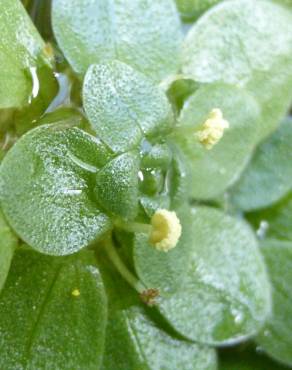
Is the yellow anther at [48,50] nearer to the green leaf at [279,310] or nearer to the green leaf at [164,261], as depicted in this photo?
the green leaf at [164,261]

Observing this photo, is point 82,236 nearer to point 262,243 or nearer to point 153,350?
point 153,350

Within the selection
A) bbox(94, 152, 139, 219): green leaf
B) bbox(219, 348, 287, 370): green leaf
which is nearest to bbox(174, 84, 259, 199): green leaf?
bbox(94, 152, 139, 219): green leaf

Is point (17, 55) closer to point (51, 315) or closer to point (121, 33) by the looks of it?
point (121, 33)

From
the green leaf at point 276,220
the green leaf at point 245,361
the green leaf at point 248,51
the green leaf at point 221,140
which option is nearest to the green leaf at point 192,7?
the green leaf at point 248,51

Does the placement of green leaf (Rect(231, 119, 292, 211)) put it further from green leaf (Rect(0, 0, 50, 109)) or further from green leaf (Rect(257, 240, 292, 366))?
green leaf (Rect(0, 0, 50, 109))

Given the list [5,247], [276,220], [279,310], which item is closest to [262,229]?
[276,220]

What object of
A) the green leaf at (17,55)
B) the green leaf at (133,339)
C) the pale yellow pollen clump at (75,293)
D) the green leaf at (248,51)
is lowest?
the green leaf at (133,339)

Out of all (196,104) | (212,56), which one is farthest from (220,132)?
(212,56)
